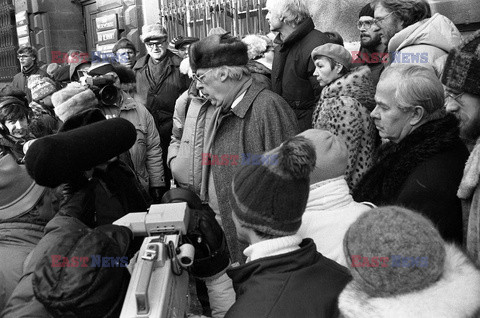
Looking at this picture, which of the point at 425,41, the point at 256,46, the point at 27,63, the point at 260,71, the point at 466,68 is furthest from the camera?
the point at 27,63

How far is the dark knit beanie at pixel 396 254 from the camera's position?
1.30 meters

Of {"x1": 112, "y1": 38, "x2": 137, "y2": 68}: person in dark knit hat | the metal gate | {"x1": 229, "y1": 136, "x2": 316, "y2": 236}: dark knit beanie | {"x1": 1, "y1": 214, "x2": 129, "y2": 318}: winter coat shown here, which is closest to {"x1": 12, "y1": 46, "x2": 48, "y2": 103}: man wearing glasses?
{"x1": 112, "y1": 38, "x2": 137, "y2": 68}: person in dark knit hat

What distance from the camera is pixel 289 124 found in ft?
9.34

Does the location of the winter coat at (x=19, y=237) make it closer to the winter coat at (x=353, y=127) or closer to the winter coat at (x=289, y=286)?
the winter coat at (x=289, y=286)

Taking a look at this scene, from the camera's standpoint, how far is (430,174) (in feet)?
6.98

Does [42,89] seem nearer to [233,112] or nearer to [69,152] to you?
[233,112]

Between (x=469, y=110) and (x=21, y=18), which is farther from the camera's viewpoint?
(x=21, y=18)

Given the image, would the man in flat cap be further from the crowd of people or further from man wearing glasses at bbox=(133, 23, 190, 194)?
man wearing glasses at bbox=(133, 23, 190, 194)

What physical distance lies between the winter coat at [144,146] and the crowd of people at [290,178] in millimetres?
15

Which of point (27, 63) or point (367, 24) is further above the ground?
point (367, 24)

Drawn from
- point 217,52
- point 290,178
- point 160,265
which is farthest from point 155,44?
point 160,265

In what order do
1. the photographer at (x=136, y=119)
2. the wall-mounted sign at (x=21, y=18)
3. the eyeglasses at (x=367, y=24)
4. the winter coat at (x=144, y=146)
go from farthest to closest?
the wall-mounted sign at (x=21, y=18)
the eyeglasses at (x=367, y=24)
the winter coat at (x=144, y=146)
the photographer at (x=136, y=119)

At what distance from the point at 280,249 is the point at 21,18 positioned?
1220 cm

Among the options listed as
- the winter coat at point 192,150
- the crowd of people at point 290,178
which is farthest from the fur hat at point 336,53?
the winter coat at point 192,150
